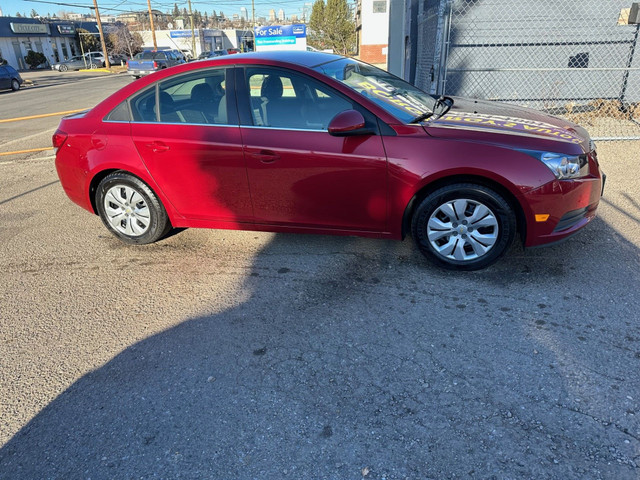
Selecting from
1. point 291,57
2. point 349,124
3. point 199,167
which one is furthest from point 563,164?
point 199,167

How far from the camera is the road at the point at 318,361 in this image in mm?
2348

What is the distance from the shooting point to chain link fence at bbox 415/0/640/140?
985 cm

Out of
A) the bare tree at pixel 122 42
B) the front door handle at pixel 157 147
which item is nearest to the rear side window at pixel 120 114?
the front door handle at pixel 157 147

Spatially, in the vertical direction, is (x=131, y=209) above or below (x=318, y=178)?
below

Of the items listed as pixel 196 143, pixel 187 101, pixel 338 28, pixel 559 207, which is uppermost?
pixel 187 101

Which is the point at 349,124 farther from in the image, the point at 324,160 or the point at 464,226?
the point at 464,226

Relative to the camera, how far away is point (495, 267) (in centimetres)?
404

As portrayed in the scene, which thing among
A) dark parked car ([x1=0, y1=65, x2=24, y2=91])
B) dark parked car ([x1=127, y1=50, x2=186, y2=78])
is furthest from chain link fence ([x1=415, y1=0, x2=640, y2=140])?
dark parked car ([x1=127, y1=50, x2=186, y2=78])

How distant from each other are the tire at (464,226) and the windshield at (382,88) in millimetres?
709

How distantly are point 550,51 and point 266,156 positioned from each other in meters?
8.70

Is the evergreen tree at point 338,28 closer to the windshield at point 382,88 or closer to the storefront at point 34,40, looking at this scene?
the storefront at point 34,40

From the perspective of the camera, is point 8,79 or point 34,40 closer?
point 8,79

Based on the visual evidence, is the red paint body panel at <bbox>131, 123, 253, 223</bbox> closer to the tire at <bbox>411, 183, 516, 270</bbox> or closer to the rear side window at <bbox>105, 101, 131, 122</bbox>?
the rear side window at <bbox>105, 101, 131, 122</bbox>

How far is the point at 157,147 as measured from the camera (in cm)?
426
